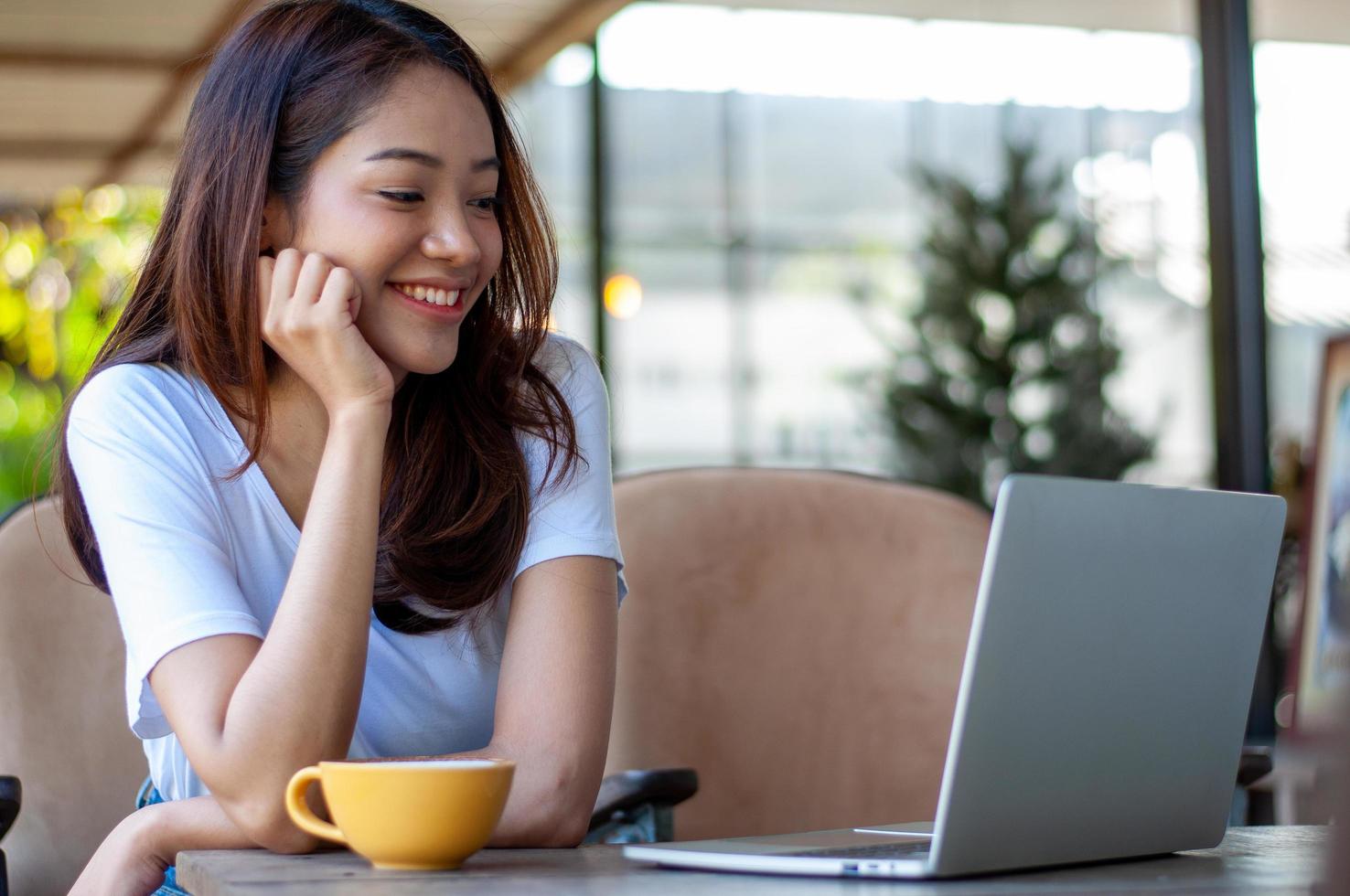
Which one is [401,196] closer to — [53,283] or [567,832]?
[567,832]

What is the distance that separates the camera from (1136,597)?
78 cm

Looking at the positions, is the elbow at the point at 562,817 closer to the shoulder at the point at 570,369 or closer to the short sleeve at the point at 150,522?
the short sleeve at the point at 150,522

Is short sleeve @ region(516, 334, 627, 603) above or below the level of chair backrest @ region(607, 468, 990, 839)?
above

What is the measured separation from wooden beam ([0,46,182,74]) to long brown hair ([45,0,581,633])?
192 inches

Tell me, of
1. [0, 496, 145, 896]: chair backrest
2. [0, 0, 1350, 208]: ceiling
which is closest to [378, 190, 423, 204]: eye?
[0, 496, 145, 896]: chair backrest

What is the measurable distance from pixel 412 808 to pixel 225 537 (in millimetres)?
498

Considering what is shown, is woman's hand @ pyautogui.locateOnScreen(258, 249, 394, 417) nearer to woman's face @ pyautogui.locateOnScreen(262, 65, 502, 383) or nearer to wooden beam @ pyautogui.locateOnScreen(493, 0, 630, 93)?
woman's face @ pyautogui.locateOnScreen(262, 65, 502, 383)

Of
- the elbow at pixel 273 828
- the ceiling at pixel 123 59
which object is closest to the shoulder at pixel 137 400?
the elbow at pixel 273 828

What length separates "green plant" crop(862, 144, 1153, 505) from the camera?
7.61 m

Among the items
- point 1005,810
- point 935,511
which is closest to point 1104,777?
point 1005,810

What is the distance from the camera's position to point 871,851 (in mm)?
857

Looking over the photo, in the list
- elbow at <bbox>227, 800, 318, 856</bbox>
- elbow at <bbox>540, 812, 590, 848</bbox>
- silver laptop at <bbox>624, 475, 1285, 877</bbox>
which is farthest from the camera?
elbow at <bbox>540, 812, 590, 848</bbox>

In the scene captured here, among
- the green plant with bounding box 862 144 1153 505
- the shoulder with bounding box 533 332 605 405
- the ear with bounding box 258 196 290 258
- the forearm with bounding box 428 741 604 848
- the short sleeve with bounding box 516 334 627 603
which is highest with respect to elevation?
the green plant with bounding box 862 144 1153 505

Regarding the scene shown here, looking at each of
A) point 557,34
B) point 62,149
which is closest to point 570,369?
Result: point 557,34
